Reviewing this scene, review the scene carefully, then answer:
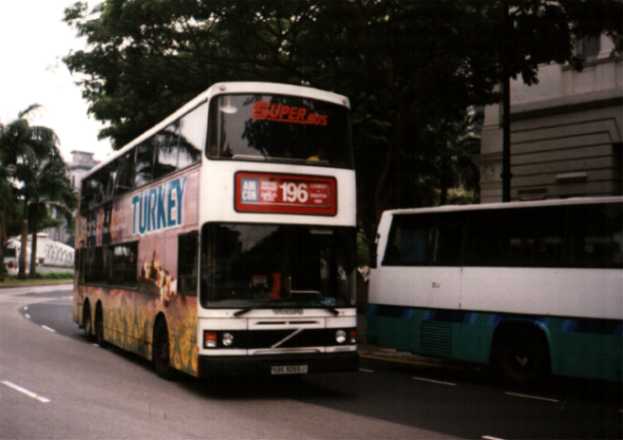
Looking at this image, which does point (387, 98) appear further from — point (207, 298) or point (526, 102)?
point (207, 298)

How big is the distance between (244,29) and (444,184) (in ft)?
46.1

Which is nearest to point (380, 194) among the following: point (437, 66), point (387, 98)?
point (387, 98)

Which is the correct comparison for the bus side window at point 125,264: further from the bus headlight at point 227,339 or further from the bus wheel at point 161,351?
the bus headlight at point 227,339

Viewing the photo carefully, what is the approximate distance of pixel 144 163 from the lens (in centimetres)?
1471

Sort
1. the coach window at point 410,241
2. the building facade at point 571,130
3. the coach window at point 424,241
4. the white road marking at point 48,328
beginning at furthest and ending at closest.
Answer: the white road marking at point 48,328 < the building facade at point 571,130 < the coach window at point 410,241 < the coach window at point 424,241

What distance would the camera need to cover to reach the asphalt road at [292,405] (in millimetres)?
8906

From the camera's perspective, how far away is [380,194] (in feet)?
59.1

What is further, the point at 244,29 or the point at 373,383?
the point at 244,29

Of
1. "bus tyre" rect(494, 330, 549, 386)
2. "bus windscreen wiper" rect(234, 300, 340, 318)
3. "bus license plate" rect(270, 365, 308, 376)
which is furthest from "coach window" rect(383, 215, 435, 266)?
"bus license plate" rect(270, 365, 308, 376)

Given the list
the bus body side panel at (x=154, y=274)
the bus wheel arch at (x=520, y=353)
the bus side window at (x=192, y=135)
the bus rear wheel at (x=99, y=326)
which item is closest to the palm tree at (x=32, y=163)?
the bus rear wheel at (x=99, y=326)

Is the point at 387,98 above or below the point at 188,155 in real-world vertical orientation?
above

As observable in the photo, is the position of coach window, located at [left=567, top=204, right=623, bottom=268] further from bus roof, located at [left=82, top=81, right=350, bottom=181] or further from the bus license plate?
the bus license plate

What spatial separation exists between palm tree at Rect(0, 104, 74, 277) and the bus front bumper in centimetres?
5107

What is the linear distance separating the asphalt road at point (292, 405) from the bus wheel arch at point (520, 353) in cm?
31
